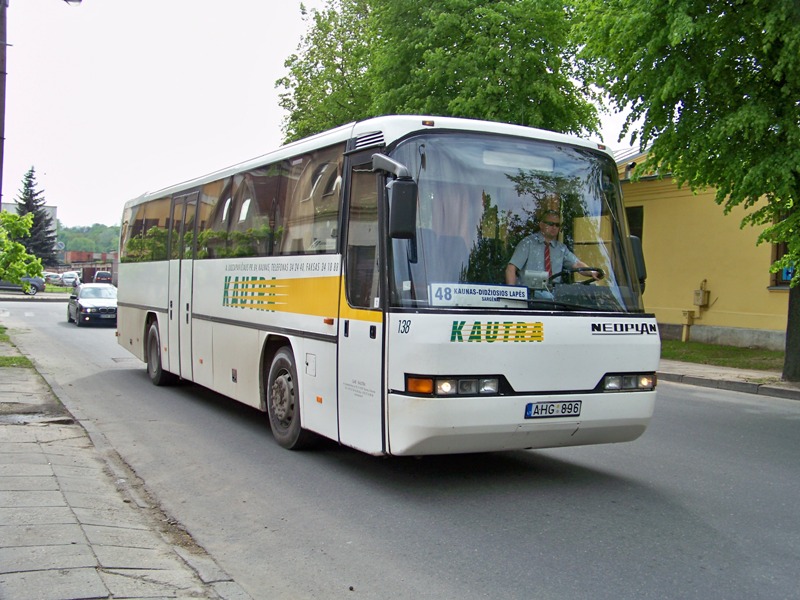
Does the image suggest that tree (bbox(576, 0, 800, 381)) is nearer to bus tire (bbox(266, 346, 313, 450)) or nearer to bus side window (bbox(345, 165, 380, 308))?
bus side window (bbox(345, 165, 380, 308))

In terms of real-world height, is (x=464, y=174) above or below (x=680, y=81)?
below

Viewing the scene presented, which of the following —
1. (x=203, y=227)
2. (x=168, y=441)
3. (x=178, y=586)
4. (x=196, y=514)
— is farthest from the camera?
(x=203, y=227)

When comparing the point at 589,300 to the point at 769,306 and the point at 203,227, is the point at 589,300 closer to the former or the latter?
the point at 203,227

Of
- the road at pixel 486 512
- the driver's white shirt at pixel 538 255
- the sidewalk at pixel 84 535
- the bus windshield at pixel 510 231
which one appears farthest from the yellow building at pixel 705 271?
the sidewalk at pixel 84 535

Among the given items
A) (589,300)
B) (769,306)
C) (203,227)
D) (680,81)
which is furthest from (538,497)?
(769,306)

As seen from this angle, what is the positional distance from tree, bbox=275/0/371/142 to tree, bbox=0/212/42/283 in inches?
576

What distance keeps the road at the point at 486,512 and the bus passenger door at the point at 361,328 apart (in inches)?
21.1

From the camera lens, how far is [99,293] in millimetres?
31734

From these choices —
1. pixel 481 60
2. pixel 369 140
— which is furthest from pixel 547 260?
pixel 481 60

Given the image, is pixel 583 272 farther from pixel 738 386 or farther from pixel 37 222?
pixel 37 222

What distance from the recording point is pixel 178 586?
4586mm

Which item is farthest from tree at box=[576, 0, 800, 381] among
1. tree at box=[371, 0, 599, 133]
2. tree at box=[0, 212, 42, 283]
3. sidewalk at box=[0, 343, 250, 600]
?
tree at box=[0, 212, 42, 283]

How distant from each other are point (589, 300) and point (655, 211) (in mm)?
20133

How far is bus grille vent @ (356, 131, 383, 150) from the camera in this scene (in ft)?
22.9
